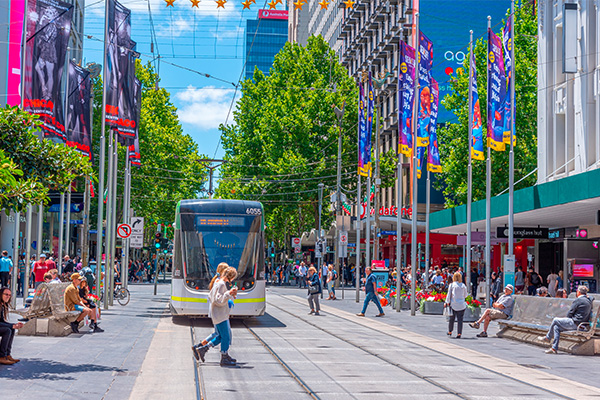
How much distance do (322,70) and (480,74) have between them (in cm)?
1638

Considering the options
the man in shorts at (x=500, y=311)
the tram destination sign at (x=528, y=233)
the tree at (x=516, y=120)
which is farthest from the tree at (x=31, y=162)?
the tree at (x=516, y=120)

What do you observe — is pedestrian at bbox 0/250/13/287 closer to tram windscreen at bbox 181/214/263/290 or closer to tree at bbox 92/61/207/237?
tram windscreen at bbox 181/214/263/290

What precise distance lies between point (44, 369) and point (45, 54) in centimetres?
1359

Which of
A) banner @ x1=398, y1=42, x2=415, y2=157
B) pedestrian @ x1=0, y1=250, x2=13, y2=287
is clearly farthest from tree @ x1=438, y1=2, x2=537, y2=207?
pedestrian @ x1=0, y1=250, x2=13, y2=287

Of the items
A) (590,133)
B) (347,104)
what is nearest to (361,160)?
(590,133)

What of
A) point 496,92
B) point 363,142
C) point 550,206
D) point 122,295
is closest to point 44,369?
point 550,206

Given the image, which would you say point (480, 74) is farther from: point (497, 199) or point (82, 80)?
point (82, 80)

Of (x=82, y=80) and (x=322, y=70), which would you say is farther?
(x=322, y=70)

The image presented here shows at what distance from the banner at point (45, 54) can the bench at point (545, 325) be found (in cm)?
1332

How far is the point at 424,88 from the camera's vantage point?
2823cm

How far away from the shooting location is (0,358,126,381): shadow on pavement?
11.5 m

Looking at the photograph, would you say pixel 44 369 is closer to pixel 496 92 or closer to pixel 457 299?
pixel 457 299

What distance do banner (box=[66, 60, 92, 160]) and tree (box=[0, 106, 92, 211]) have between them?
50.6 feet

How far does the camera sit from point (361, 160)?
3556cm
